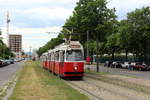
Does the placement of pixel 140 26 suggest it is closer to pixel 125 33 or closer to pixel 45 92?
pixel 125 33

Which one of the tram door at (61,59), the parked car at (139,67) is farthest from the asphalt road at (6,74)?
the parked car at (139,67)

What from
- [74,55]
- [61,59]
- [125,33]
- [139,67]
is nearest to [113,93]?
[74,55]

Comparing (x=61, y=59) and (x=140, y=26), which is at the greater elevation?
(x=140, y=26)

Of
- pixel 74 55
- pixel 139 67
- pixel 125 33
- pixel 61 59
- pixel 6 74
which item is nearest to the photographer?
pixel 74 55

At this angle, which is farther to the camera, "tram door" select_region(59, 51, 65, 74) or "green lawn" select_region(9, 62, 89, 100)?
"tram door" select_region(59, 51, 65, 74)

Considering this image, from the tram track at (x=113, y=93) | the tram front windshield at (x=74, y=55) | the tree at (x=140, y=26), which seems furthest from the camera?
the tree at (x=140, y=26)

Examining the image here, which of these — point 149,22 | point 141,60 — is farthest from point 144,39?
point 141,60

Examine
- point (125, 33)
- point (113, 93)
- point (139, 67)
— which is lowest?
point (113, 93)

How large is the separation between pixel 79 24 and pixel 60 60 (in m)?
12.9

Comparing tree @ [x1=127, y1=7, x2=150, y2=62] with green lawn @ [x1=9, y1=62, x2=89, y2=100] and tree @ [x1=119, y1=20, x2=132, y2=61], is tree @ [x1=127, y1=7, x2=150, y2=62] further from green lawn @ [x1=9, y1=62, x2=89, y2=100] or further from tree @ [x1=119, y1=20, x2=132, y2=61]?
A: green lawn @ [x1=9, y1=62, x2=89, y2=100]

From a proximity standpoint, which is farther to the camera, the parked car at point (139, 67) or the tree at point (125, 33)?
the tree at point (125, 33)

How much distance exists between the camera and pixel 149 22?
53.6 meters

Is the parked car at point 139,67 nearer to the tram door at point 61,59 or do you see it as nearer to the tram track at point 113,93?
the tram door at point 61,59

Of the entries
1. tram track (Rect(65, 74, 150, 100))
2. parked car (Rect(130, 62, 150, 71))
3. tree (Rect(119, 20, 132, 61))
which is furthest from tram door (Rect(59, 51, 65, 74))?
tree (Rect(119, 20, 132, 61))
